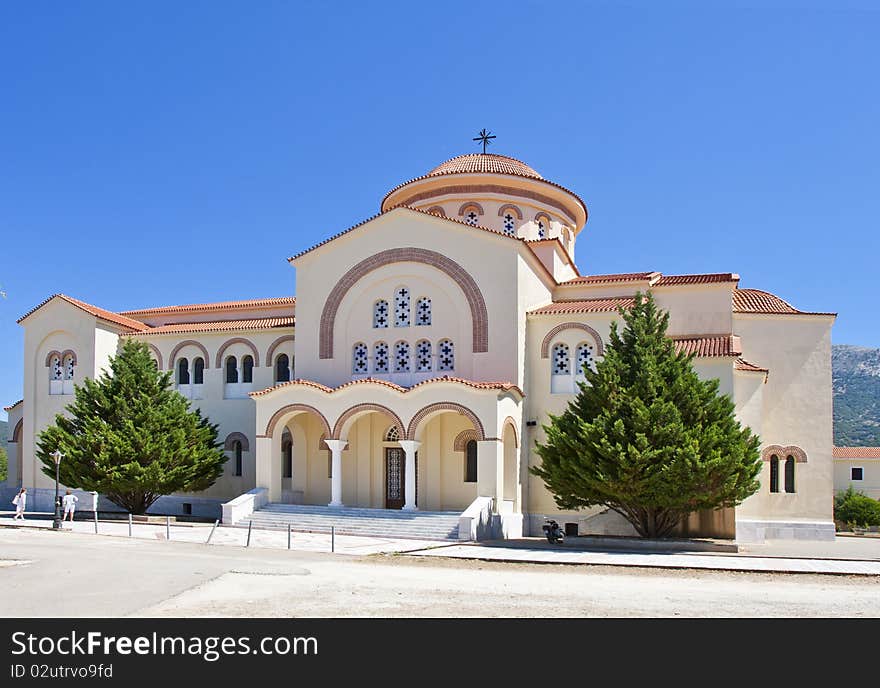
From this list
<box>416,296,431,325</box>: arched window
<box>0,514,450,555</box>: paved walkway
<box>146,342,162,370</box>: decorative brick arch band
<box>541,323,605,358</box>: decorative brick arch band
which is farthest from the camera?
<box>146,342,162,370</box>: decorative brick arch band

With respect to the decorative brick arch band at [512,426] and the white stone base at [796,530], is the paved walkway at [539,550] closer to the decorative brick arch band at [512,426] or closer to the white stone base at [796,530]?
the white stone base at [796,530]

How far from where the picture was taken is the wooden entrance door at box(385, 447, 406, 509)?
102 feet

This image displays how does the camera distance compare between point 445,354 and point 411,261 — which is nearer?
point 445,354

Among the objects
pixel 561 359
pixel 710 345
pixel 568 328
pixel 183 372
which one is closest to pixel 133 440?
pixel 183 372

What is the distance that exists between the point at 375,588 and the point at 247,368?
21666 mm

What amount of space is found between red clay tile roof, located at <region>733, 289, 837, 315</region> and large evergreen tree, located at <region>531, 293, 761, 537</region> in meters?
7.43

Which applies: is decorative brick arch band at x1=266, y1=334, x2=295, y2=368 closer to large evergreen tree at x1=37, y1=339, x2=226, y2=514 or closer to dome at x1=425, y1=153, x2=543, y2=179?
large evergreen tree at x1=37, y1=339, x2=226, y2=514

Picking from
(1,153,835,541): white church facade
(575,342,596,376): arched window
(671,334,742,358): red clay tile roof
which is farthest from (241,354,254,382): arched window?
(671,334,742,358): red clay tile roof

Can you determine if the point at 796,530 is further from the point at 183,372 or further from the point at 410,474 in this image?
the point at 183,372

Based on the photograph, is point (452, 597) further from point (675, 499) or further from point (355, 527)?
point (355, 527)

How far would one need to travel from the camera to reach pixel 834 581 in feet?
56.8

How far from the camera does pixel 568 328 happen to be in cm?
2978
